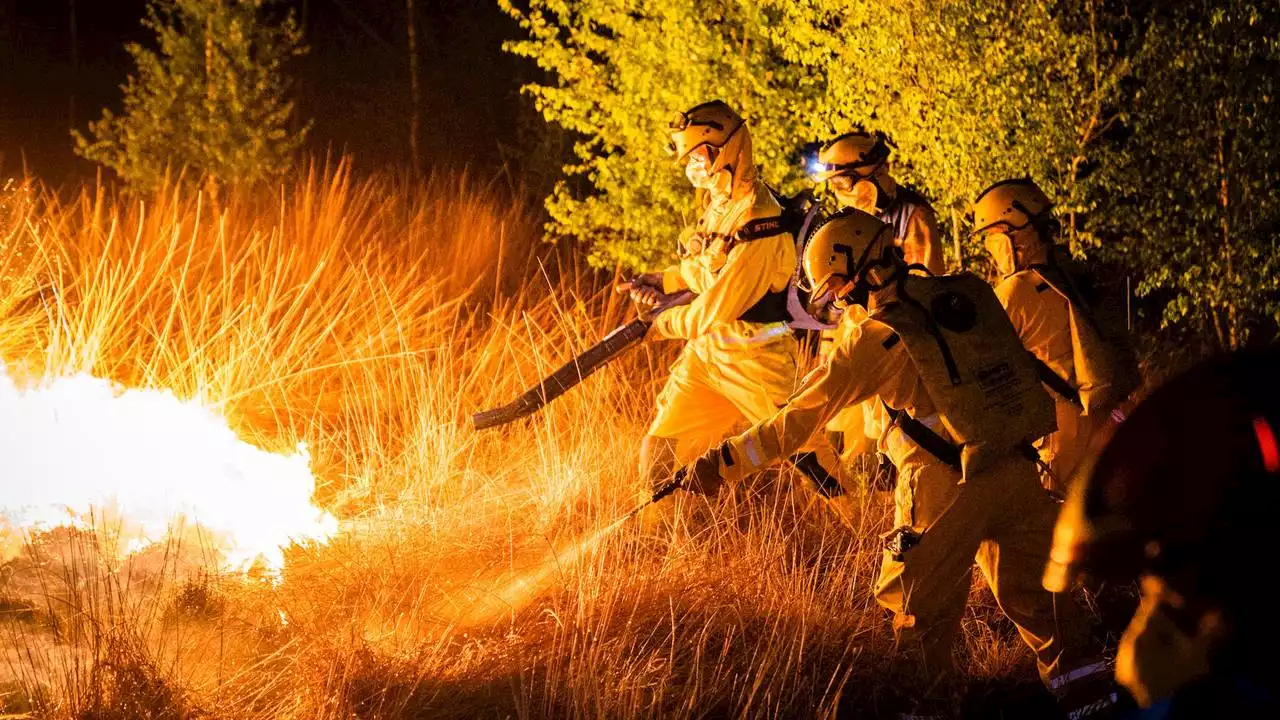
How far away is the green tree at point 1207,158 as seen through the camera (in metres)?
7.79

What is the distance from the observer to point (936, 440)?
15.9 ft

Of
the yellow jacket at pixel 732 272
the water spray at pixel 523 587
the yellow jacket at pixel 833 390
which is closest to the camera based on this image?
the yellow jacket at pixel 833 390

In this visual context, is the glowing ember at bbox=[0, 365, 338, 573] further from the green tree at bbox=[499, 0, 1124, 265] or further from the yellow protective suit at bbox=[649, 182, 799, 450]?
the green tree at bbox=[499, 0, 1124, 265]

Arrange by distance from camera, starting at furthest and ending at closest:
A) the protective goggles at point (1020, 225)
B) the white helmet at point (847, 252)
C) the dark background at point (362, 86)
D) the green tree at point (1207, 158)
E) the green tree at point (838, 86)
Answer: the dark background at point (362, 86)
the green tree at point (838, 86)
the green tree at point (1207, 158)
the protective goggles at point (1020, 225)
the white helmet at point (847, 252)

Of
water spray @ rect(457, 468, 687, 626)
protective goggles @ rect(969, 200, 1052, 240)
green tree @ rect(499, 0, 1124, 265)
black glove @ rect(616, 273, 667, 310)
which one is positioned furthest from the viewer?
green tree @ rect(499, 0, 1124, 265)

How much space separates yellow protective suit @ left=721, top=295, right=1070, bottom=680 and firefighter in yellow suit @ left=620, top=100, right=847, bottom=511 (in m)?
1.56

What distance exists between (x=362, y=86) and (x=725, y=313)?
22.8m

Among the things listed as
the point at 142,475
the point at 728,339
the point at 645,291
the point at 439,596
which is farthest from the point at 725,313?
the point at 142,475

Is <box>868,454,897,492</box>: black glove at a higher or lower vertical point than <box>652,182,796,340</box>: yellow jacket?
lower

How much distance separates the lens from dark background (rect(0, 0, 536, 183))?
24609 millimetres

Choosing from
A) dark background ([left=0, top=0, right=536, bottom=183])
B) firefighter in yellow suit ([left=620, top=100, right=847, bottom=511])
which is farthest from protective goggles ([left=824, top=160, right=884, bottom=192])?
dark background ([left=0, top=0, right=536, bottom=183])

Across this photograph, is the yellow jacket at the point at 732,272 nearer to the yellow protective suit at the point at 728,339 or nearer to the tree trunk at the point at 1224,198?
the yellow protective suit at the point at 728,339

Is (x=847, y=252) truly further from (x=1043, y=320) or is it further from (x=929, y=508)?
(x=1043, y=320)

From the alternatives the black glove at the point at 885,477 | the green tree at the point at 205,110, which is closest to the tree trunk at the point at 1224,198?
the black glove at the point at 885,477
